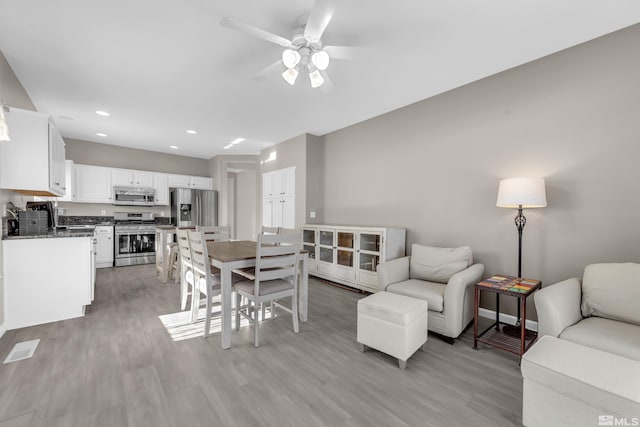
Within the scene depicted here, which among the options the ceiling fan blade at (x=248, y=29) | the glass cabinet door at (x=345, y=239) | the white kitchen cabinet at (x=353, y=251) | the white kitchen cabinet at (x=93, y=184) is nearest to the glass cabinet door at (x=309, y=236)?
the white kitchen cabinet at (x=353, y=251)

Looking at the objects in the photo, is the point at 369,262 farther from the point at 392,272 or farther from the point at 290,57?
the point at 290,57

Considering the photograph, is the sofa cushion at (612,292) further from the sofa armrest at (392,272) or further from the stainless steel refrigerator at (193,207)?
the stainless steel refrigerator at (193,207)

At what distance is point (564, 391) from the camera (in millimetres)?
1275

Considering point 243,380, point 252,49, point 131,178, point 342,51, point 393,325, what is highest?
point 252,49

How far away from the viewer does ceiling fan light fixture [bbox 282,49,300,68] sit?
1.98 m

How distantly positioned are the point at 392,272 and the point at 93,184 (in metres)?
6.33

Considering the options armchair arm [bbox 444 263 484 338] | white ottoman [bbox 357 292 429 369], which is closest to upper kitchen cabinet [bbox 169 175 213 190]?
white ottoman [bbox 357 292 429 369]

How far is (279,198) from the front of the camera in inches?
217

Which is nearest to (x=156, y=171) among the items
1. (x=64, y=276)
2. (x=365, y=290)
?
(x=64, y=276)

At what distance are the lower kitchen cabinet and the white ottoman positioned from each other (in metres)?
3.07

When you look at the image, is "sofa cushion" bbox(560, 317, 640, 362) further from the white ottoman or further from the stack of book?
the white ottoman

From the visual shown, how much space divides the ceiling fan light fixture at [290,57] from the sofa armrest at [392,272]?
2071mm

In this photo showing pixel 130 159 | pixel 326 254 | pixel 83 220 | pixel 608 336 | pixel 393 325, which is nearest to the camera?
pixel 608 336

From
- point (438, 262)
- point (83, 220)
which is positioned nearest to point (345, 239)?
point (438, 262)
